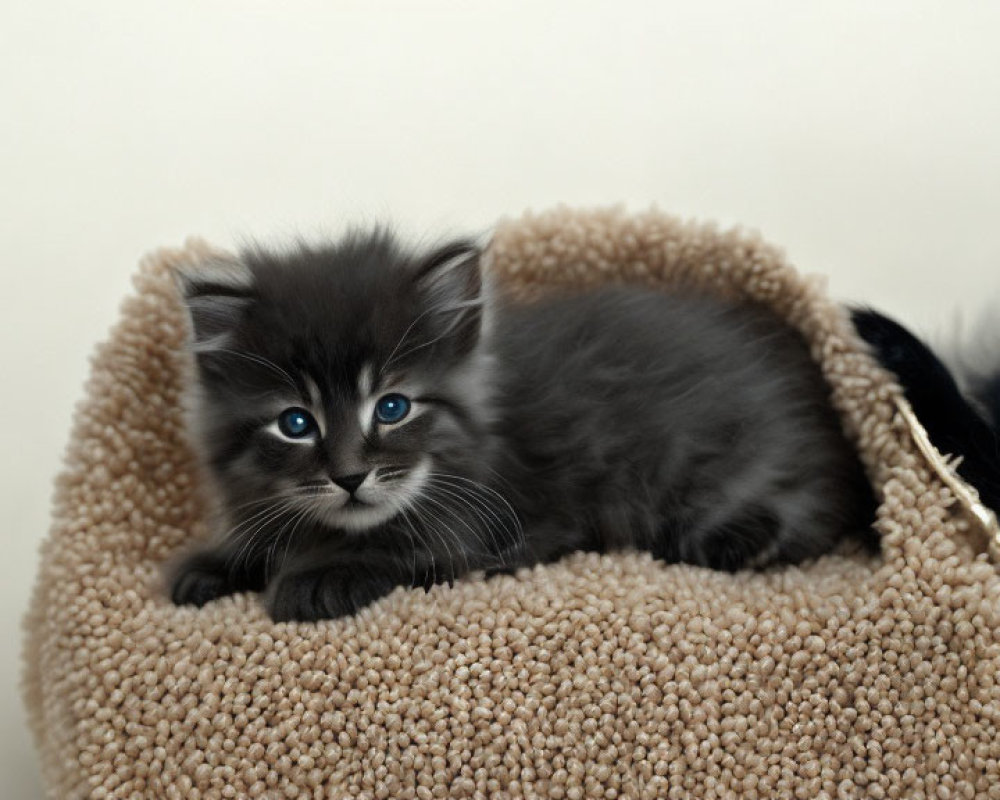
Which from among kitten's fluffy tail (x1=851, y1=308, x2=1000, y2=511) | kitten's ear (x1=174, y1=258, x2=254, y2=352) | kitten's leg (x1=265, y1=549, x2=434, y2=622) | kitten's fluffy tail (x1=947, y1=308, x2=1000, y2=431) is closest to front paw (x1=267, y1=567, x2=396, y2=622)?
kitten's leg (x1=265, y1=549, x2=434, y2=622)

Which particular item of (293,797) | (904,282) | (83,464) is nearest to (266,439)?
(83,464)

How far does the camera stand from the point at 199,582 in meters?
1.70

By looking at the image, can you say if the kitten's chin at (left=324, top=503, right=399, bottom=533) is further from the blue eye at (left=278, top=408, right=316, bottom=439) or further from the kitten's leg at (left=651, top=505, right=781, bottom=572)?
the kitten's leg at (left=651, top=505, right=781, bottom=572)

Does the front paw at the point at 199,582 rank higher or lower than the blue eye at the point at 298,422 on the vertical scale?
lower

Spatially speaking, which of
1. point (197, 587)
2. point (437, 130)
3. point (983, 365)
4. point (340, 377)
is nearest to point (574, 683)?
point (340, 377)

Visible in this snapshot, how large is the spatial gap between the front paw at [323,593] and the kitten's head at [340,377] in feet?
0.25

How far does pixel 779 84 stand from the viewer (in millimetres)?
2273

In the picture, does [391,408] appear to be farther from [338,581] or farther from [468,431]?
[338,581]

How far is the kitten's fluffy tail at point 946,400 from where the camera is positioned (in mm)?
1576

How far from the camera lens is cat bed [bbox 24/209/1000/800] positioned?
1378 mm

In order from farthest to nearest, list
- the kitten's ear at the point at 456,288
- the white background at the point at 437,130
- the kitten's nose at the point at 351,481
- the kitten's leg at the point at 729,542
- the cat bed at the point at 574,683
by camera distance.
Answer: the white background at the point at 437,130, the kitten's leg at the point at 729,542, the kitten's ear at the point at 456,288, the kitten's nose at the point at 351,481, the cat bed at the point at 574,683

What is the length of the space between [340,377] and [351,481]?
14cm

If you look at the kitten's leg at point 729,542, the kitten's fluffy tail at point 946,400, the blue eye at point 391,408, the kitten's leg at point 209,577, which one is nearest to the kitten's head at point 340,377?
the blue eye at point 391,408

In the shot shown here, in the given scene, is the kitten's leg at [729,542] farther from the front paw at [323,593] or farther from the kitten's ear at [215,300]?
the kitten's ear at [215,300]
